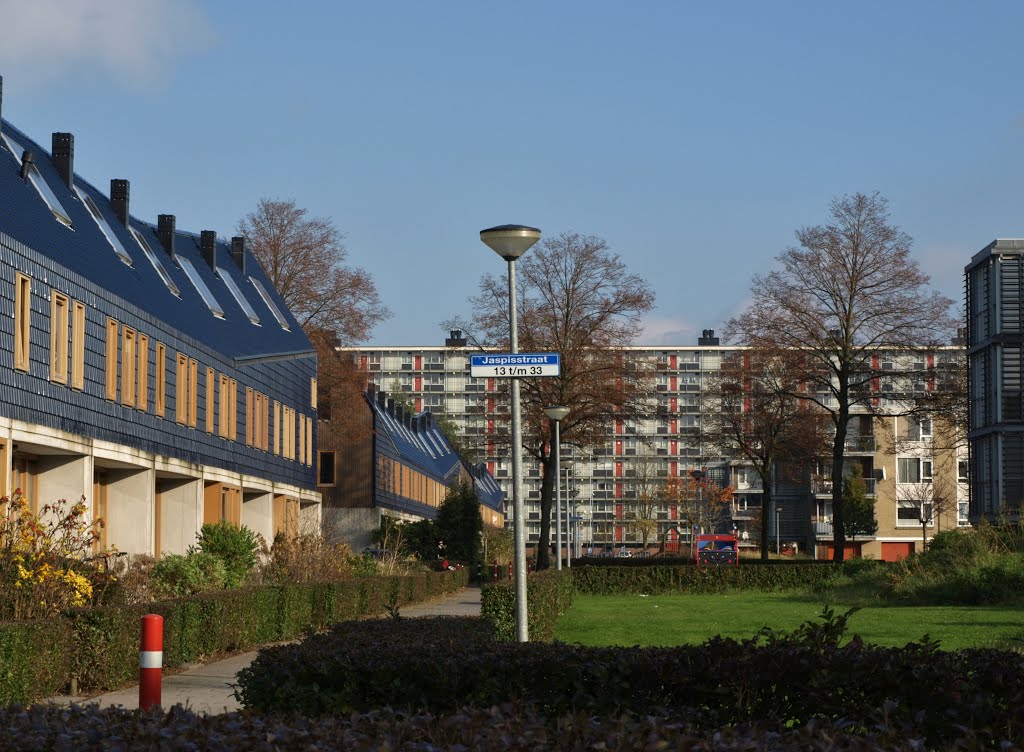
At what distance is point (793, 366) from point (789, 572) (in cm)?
737

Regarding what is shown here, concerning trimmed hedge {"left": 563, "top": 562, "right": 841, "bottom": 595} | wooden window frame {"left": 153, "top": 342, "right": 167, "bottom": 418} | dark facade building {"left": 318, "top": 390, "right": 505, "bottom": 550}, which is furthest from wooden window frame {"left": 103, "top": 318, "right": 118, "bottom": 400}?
dark facade building {"left": 318, "top": 390, "right": 505, "bottom": 550}

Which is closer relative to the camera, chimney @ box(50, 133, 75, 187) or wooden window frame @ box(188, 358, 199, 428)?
chimney @ box(50, 133, 75, 187)

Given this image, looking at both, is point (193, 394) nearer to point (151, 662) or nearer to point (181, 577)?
point (181, 577)

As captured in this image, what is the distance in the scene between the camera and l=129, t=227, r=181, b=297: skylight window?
3559 centimetres

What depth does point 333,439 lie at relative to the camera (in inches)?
2479

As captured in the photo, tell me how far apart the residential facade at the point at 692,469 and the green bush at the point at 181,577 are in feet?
82.4

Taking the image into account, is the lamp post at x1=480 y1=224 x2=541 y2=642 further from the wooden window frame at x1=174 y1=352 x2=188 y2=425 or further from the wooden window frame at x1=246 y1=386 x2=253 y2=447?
the wooden window frame at x1=246 y1=386 x2=253 y2=447

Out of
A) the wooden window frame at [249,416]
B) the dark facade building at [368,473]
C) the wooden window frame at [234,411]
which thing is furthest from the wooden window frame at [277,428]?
the dark facade building at [368,473]

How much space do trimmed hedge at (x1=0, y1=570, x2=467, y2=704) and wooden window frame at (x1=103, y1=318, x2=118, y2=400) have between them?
5.68m

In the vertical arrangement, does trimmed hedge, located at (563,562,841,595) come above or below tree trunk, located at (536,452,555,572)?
below

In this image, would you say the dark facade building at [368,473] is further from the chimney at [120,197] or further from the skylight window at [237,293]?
the chimney at [120,197]

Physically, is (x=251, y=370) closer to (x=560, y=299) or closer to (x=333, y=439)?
(x=560, y=299)

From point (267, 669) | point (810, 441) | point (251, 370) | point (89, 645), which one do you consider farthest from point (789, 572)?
point (267, 669)

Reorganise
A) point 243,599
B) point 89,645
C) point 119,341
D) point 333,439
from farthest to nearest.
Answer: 1. point 333,439
2. point 119,341
3. point 243,599
4. point 89,645
